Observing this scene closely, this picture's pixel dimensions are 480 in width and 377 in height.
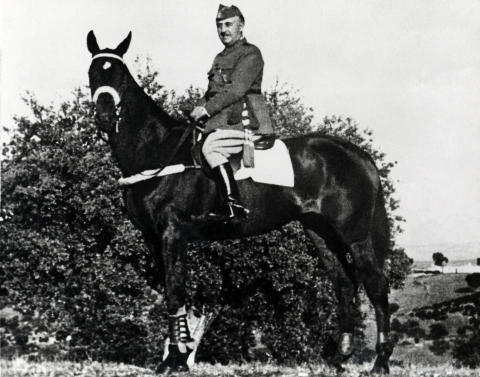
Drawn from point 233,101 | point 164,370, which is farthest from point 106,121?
point 164,370

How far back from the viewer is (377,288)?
7121 mm

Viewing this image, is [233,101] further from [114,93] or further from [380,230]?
[380,230]

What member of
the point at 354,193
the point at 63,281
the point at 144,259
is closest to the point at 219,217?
the point at 354,193

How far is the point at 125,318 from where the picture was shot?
53.6 ft

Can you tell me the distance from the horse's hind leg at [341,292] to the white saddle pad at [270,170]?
0.88 m

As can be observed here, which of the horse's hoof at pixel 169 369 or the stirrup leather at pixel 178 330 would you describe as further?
the stirrup leather at pixel 178 330

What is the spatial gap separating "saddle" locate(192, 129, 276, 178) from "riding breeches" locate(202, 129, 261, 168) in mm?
94

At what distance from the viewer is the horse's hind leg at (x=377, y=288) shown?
700 centimetres

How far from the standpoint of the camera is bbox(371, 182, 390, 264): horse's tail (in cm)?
738

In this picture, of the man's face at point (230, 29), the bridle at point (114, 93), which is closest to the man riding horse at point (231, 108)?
the man's face at point (230, 29)

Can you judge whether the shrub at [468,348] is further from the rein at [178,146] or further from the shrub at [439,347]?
the rein at [178,146]

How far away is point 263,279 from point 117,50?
10.6 m

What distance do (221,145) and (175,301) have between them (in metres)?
1.76

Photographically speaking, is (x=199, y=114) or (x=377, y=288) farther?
(x=377, y=288)
